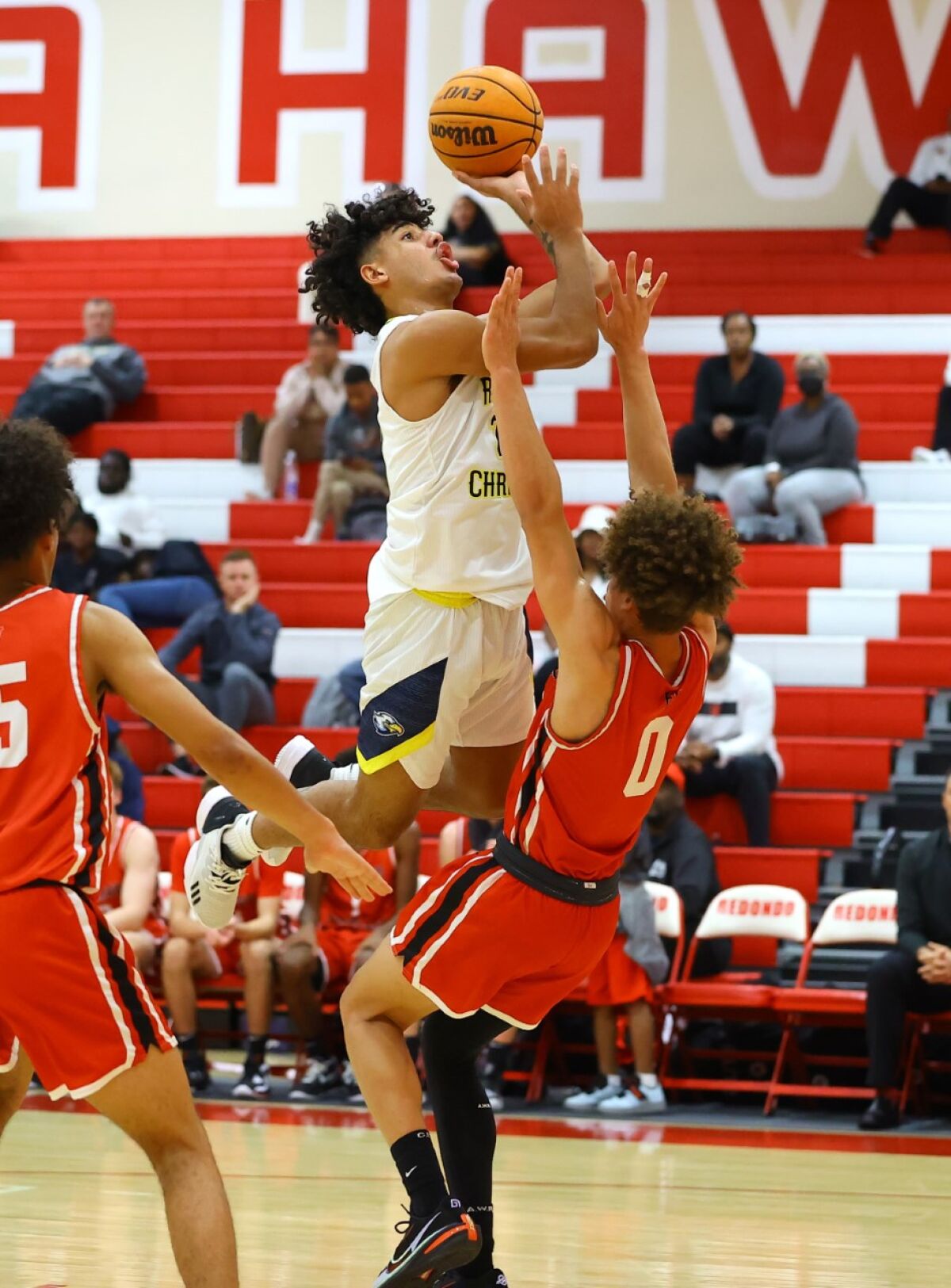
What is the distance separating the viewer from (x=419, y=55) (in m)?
16.1

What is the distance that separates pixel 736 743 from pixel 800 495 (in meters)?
2.52

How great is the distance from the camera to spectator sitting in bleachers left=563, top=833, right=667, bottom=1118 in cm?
830

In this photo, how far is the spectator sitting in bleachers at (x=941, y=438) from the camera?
12172mm

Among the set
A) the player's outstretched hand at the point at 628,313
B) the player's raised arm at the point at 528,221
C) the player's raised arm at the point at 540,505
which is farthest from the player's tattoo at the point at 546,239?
the player's raised arm at the point at 540,505

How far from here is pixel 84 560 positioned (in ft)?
38.4

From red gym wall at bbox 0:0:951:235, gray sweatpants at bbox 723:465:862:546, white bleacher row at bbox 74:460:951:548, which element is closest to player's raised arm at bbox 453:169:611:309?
gray sweatpants at bbox 723:465:862:546

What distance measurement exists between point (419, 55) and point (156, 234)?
106 inches

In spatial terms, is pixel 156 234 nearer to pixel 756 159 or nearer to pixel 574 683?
pixel 756 159

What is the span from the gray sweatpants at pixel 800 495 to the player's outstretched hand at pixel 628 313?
7.02 meters

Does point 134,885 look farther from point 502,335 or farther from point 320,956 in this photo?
point 502,335

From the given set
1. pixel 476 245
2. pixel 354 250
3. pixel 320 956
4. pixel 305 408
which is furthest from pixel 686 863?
pixel 476 245

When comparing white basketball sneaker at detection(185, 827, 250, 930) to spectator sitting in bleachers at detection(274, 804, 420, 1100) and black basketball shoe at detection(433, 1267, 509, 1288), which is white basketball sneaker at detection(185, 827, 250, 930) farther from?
spectator sitting in bleachers at detection(274, 804, 420, 1100)

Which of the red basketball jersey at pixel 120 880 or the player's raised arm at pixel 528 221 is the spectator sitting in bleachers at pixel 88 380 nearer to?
the red basketball jersey at pixel 120 880

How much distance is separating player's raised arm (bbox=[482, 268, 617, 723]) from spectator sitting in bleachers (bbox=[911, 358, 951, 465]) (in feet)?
27.6
